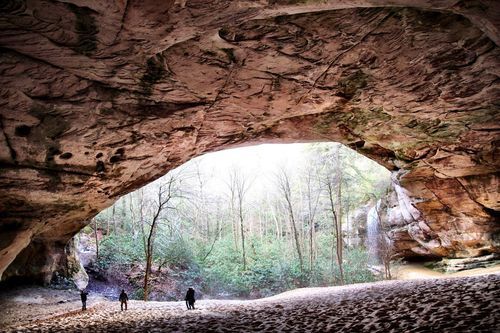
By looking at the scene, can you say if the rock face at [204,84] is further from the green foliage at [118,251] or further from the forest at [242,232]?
the green foliage at [118,251]

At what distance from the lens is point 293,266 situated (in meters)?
22.2

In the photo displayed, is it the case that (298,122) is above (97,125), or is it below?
above

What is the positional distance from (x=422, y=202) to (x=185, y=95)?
49.0ft

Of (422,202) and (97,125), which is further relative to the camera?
(422,202)

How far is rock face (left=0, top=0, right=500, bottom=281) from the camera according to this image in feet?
17.5

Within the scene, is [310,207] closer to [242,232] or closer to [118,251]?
[242,232]

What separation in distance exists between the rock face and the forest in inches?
291

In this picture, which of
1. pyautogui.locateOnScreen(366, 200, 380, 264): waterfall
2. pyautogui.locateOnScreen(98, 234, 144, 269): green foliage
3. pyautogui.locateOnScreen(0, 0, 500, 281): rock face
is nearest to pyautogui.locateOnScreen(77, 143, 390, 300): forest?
pyautogui.locateOnScreen(98, 234, 144, 269): green foliage

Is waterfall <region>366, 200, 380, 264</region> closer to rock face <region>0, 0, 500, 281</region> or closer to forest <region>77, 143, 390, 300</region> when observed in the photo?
forest <region>77, 143, 390, 300</region>

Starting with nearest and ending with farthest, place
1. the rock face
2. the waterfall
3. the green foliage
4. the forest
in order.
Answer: the rock face < the forest < the green foliage < the waterfall

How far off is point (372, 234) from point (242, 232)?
987 cm

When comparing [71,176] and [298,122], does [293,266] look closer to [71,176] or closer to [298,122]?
[298,122]

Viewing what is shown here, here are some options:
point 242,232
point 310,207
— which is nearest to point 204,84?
point 242,232

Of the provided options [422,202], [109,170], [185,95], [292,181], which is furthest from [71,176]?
[292,181]
